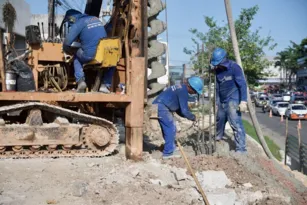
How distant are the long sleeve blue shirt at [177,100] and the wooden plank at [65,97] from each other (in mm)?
1038

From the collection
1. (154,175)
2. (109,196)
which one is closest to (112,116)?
(154,175)

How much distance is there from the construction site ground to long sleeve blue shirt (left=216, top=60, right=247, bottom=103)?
1401mm

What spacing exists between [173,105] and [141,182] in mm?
2072

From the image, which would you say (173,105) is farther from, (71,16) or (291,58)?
(291,58)

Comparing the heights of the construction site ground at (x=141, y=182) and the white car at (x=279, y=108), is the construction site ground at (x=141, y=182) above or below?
above

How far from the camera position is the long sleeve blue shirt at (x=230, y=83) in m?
7.48

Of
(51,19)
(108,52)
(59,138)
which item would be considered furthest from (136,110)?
(51,19)

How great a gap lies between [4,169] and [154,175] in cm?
199

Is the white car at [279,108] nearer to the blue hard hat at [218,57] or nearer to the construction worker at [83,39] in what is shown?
the blue hard hat at [218,57]

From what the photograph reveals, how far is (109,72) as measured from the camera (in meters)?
6.79

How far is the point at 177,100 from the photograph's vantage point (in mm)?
7070

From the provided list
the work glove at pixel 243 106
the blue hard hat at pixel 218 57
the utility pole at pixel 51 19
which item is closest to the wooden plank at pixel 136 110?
the blue hard hat at pixel 218 57

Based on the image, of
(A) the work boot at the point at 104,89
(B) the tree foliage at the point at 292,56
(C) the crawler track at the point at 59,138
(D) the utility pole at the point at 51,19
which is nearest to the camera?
(C) the crawler track at the point at 59,138

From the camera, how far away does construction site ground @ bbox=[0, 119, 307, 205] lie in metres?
4.78
